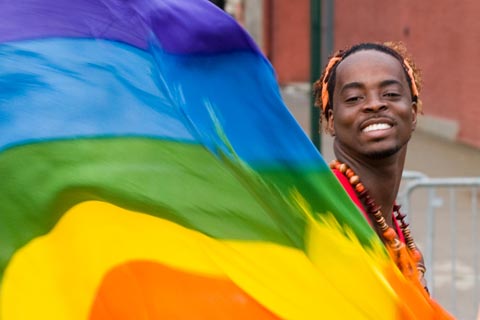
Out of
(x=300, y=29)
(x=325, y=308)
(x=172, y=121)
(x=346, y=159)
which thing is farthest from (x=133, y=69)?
(x=300, y=29)

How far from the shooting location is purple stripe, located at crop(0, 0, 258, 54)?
212 centimetres

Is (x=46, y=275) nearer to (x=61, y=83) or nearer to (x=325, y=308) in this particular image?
(x=61, y=83)

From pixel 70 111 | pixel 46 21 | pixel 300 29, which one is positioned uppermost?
pixel 300 29

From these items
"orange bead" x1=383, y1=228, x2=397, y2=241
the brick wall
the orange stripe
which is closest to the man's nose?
"orange bead" x1=383, y1=228, x2=397, y2=241

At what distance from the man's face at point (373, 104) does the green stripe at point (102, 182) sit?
29.6 inches

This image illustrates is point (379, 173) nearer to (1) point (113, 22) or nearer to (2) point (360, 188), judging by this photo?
(2) point (360, 188)

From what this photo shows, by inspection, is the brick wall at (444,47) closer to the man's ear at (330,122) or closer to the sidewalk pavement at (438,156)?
the sidewalk pavement at (438,156)

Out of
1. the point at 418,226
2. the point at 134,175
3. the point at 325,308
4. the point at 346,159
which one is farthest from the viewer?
the point at 418,226

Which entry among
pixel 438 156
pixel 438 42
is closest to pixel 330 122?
pixel 438 156

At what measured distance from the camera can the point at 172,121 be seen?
6.88 feet

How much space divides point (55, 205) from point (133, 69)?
31 centimetres

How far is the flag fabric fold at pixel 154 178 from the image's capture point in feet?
6.69

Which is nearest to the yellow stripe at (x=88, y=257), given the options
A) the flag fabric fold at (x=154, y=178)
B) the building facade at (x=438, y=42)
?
the flag fabric fold at (x=154, y=178)

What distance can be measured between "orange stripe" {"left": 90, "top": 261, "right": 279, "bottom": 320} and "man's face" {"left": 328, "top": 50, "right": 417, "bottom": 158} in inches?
30.5
